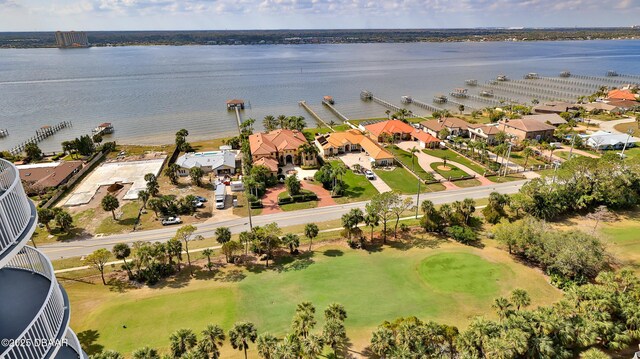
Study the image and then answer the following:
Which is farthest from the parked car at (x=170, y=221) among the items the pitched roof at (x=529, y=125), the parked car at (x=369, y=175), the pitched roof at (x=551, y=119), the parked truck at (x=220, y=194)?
the pitched roof at (x=551, y=119)

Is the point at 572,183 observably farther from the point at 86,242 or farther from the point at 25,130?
the point at 25,130

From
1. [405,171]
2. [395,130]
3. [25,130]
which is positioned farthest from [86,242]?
[25,130]

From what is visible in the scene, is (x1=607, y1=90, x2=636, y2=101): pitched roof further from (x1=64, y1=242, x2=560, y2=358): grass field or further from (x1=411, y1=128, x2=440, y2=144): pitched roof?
(x1=64, y1=242, x2=560, y2=358): grass field

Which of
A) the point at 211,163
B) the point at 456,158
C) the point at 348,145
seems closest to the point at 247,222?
the point at 211,163

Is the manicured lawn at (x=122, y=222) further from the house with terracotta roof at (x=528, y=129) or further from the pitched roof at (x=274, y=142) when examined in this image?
the house with terracotta roof at (x=528, y=129)

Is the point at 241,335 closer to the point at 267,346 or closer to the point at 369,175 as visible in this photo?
the point at 267,346

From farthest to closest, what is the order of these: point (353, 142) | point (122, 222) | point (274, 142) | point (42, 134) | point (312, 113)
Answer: point (312, 113) < point (42, 134) < point (353, 142) < point (274, 142) < point (122, 222)
